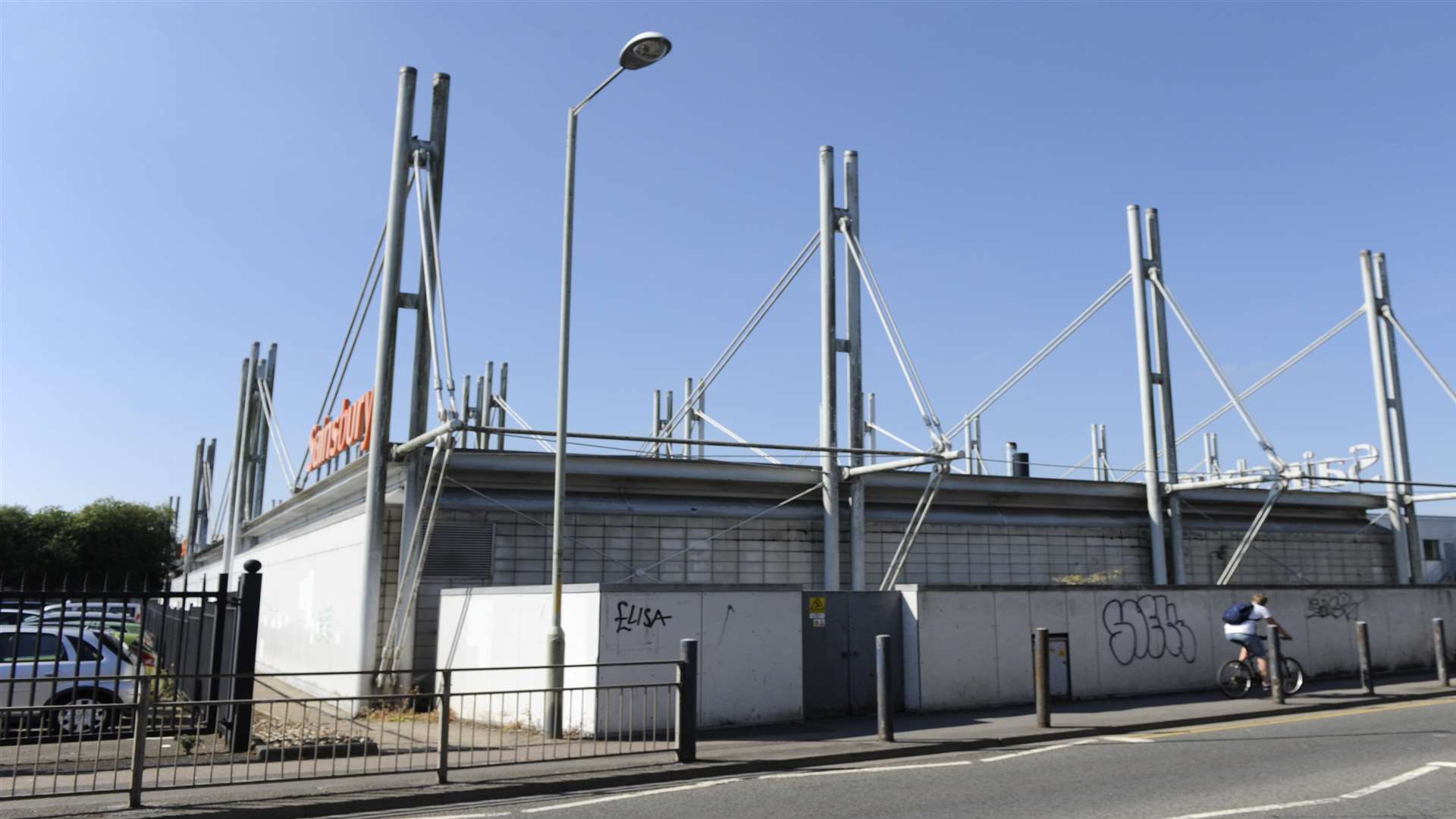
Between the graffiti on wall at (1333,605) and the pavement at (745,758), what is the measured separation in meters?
2.33

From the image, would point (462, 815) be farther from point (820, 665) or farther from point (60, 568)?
point (60, 568)

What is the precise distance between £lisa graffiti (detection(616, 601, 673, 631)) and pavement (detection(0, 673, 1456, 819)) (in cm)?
156

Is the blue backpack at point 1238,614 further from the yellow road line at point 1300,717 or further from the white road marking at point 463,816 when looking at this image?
the white road marking at point 463,816

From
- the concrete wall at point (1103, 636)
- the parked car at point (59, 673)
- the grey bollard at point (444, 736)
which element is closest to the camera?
the grey bollard at point (444, 736)

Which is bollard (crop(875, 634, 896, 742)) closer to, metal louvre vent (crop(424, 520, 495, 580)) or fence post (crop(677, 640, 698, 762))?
fence post (crop(677, 640, 698, 762))

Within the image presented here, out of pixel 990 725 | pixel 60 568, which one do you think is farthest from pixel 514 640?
pixel 60 568

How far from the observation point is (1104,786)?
30.3 ft

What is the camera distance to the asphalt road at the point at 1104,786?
8.27 m

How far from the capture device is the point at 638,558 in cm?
2030

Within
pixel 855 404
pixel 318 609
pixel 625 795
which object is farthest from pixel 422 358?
pixel 625 795

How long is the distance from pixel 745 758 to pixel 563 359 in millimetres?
5221

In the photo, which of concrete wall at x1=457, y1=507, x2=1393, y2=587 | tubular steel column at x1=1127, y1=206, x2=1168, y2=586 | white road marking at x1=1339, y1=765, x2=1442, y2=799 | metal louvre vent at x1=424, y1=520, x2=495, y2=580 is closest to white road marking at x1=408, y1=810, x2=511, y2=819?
white road marking at x1=1339, y1=765, x2=1442, y2=799

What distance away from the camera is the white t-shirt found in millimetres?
16578

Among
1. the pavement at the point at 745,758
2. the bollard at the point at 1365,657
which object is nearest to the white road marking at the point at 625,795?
the pavement at the point at 745,758
